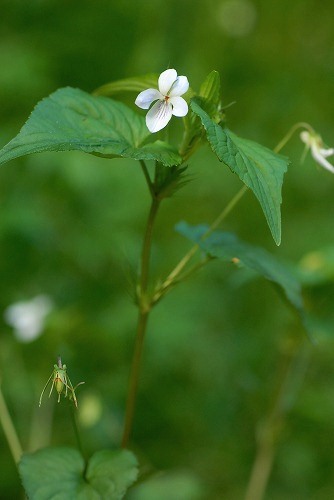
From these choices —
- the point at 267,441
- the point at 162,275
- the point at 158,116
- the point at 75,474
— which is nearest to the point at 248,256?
the point at 158,116

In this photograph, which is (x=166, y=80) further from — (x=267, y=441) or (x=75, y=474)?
(x=267, y=441)

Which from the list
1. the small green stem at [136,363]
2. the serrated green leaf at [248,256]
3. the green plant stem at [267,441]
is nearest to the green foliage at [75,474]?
the small green stem at [136,363]

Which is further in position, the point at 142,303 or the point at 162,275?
the point at 162,275

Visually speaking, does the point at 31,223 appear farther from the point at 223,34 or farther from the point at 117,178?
the point at 223,34

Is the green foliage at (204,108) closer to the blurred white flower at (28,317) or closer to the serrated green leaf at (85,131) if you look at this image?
the serrated green leaf at (85,131)

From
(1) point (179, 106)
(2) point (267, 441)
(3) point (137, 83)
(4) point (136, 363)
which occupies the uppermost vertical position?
(3) point (137, 83)

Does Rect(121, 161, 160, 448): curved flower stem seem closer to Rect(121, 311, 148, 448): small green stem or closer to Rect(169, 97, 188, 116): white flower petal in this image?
Rect(121, 311, 148, 448): small green stem

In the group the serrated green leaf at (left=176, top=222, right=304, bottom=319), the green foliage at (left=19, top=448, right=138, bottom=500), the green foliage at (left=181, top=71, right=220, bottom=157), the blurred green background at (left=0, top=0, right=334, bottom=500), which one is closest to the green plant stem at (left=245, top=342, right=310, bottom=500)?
the blurred green background at (left=0, top=0, right=334, bottom=500)
